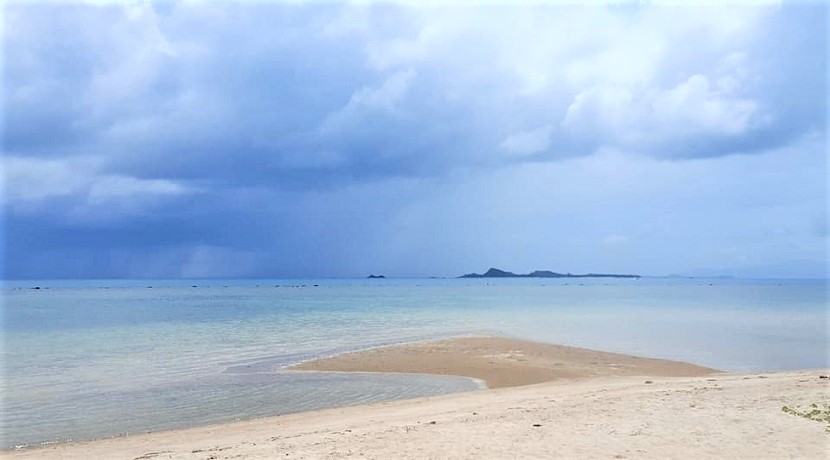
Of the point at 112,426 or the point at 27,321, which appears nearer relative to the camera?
the point at 112,426

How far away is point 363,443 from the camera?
9.99m

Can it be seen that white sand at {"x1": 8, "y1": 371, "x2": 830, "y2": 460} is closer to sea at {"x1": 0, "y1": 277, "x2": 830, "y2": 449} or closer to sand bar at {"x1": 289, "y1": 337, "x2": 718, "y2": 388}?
sea at {"x1": 0, "y1": 277, "x2": 830, "y2": 449}

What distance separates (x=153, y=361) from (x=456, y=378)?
11.9m

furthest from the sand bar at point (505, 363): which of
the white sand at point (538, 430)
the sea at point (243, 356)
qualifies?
the white sand at point (538, 430)

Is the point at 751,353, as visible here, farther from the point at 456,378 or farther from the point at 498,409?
the point at 498,409

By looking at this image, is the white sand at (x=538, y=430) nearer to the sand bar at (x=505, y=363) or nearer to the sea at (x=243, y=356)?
the sea at (x=243, y=356)

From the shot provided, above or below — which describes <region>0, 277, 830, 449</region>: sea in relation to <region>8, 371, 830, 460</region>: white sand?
below

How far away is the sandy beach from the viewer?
30.9 feet

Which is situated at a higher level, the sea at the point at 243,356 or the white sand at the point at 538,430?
the white sand at the point at 538,430

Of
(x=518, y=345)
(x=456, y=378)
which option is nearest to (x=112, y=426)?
(x=456, y=378)

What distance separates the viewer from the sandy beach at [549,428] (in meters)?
9.41

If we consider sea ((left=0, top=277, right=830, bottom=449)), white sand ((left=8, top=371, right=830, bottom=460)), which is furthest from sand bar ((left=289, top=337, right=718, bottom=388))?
white sand ((left=8, top=371, right=830, bottom=460))

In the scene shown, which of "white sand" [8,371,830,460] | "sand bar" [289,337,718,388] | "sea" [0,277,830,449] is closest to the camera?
"white sand" [8,371,830,460]

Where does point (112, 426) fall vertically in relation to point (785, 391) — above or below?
below
